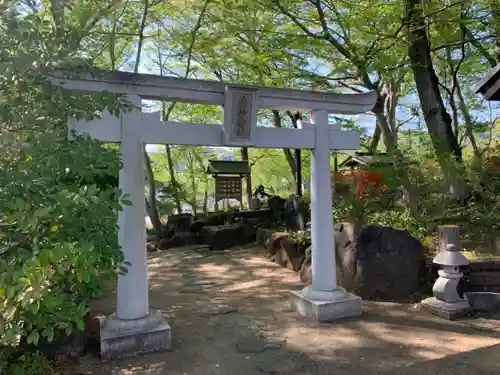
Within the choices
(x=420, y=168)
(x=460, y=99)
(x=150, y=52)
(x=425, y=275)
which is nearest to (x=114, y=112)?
(x=425, y=275)

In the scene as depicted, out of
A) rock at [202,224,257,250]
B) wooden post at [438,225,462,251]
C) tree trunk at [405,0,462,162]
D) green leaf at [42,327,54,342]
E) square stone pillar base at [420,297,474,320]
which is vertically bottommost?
square stone pillar base at [420,297,474,320]

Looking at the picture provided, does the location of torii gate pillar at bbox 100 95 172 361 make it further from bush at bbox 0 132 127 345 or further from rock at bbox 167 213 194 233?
rock at bbox 167 213 194 233

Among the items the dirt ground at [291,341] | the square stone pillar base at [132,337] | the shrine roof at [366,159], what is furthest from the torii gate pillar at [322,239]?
the shrine roof at [366,159]

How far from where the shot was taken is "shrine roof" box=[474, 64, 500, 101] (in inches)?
160

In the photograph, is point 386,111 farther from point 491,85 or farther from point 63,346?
point 63,346

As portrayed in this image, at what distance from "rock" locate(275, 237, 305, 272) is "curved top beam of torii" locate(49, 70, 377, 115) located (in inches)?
136

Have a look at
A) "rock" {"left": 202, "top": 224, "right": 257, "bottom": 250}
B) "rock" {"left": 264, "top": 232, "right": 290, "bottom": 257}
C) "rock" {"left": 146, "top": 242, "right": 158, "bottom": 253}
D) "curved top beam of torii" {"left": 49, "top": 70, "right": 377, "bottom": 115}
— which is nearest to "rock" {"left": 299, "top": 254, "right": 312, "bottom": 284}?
"rock" {"left": 264, "top": 232, "right": 290, "bottom": 257}

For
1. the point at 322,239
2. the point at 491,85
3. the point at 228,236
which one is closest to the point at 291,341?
the point at 322,239

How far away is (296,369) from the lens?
141 inches

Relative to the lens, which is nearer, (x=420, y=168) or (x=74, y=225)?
(x=74, y=225)

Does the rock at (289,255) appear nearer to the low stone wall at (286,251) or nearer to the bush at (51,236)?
the low stone wall at (286,251)

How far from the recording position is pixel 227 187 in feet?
46.2

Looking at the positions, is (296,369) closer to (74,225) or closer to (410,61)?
(74,225)

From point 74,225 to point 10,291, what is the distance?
1.73 feet
